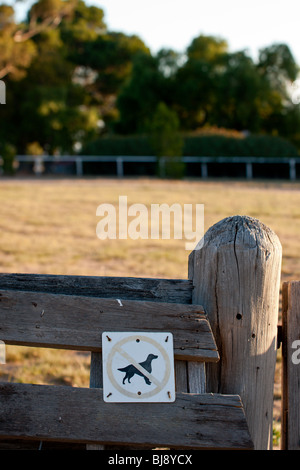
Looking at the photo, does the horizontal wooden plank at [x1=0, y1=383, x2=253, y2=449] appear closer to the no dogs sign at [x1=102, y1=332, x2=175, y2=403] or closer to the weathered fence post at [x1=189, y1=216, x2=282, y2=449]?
the no dogs sign at [x1=102, y1=332, x2=175, y2=403]

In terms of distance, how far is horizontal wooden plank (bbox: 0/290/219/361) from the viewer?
6.19ft

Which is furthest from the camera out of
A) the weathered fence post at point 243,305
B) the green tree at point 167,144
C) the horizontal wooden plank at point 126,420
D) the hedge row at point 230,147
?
the hedge row at point 230,147

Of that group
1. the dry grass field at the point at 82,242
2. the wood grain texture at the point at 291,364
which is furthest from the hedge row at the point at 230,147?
the wood grain texture at the point at 291,364

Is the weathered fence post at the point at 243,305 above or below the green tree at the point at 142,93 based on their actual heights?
below

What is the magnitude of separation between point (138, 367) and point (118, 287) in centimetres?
31

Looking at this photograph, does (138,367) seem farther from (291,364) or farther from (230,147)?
(230,147)

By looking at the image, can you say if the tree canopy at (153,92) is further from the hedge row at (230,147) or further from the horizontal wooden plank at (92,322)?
A: the horizontal wooden plank at (92,322)

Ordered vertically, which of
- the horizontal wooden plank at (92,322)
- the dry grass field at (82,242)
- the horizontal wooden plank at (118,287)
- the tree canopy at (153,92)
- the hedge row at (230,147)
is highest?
the tree canopy at (153,92)

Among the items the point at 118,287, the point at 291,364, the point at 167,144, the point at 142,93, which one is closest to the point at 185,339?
the point at 118,287

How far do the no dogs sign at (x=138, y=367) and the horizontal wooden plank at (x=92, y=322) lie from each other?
0.03 m

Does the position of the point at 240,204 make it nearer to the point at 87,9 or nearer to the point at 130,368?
the point at 130,368

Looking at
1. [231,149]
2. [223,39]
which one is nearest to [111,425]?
[231,149]

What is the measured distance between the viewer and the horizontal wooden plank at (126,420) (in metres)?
1.79

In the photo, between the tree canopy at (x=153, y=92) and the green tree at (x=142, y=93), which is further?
the green tree at (x=142, y=93)
